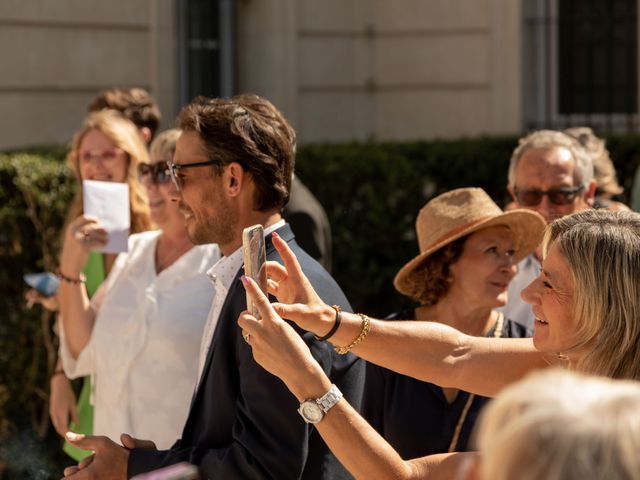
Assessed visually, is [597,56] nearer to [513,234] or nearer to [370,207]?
[370,207]

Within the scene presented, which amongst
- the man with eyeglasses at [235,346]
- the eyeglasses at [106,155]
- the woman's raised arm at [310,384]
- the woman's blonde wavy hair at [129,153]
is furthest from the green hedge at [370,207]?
the woman's raised arm at [310,384]

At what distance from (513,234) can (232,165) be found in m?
1.35

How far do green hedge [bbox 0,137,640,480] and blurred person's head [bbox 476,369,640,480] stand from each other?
5267mm

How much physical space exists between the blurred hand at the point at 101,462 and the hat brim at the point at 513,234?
1357 mm

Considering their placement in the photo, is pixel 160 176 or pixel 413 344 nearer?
pixel 413 344

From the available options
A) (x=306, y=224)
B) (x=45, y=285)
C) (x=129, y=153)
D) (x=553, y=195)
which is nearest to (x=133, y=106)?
(x=129, y=153)

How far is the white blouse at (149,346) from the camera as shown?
14.0 feet

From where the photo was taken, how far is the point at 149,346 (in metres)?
4.33

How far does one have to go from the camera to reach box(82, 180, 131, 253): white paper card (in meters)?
4.87

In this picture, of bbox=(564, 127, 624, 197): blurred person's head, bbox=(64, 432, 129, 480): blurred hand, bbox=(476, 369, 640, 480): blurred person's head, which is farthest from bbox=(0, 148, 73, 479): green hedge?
bbox=(476, 369, 640, 480): blurred person's head

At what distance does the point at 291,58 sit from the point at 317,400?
8541 mm

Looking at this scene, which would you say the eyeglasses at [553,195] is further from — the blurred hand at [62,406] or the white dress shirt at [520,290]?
the blurred hand at [62,406]

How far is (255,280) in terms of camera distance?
294cm

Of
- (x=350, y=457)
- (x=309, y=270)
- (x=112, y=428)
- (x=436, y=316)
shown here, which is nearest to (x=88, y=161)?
(x=112, y=428)
